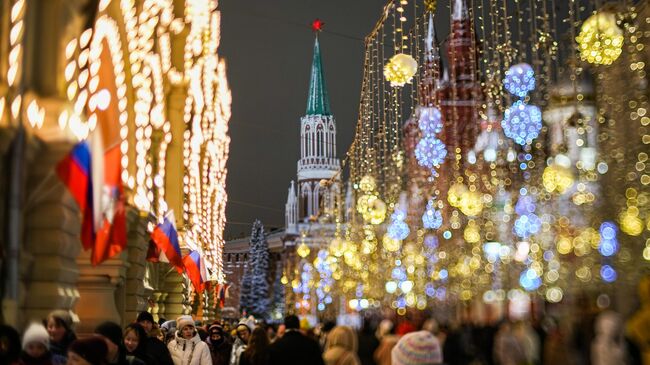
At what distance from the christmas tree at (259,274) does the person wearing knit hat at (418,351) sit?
3953 inches

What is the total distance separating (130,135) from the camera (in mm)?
21797

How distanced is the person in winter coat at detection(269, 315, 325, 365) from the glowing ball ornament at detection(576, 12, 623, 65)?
9530 mm

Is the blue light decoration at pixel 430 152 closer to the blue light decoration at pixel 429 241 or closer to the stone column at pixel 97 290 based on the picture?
the stone column at pixel 97 290

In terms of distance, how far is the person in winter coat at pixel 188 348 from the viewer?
11203 mm

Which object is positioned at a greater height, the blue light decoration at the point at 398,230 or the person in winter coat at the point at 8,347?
the blue light decoration at the point at 398,230

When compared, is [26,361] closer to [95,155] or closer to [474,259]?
[95,155]

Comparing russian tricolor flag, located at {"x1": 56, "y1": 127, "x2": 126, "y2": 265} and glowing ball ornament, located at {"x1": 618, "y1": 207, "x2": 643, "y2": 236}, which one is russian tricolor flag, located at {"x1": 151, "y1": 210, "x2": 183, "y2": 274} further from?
glowing ball ornament, located at {"x1": 618, "y1": 207, "x2": 643, "y2": 236}

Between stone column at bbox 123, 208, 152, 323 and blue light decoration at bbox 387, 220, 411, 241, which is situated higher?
blue light decoration at bbox 387, 220, 411, 241

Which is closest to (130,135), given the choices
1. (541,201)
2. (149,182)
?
(149,182)

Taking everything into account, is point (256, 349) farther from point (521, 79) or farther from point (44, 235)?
point (521, 79)

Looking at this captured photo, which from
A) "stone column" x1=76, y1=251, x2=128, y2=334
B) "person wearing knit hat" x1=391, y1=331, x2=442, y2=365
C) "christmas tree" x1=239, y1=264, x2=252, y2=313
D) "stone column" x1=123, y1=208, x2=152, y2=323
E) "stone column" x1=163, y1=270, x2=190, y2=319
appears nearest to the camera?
"person wearing knit hat" x1=391, y1=331, x2=442, y2=365

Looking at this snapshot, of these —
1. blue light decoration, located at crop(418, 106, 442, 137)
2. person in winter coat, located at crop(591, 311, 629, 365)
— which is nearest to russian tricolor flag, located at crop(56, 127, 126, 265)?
person in winter coat, located at crop(591, 311, 629, 365)

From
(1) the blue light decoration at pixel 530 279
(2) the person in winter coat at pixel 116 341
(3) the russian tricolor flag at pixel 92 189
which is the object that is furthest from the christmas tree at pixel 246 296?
(2) the person in winter coat at pixel 116 341

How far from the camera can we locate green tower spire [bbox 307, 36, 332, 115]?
5443 inches
